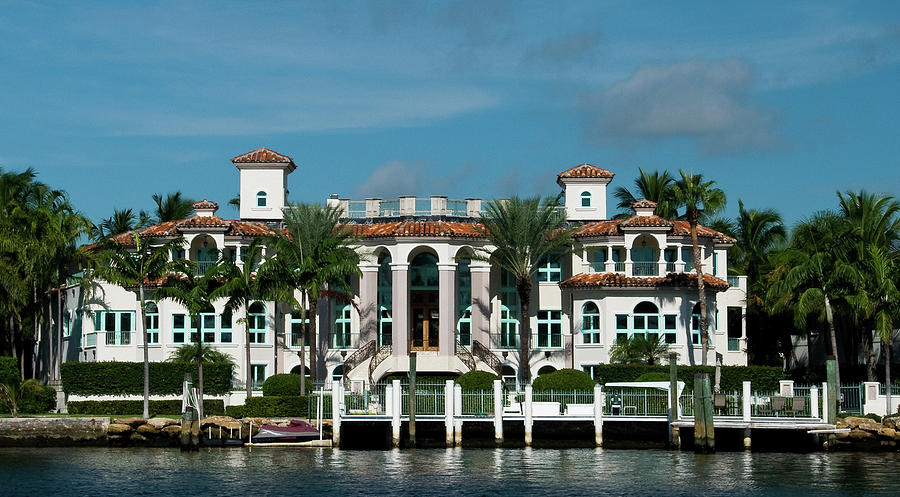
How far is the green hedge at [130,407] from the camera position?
6694 cm

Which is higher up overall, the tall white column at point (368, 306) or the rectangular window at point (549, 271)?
the rectangular window at point (549, 271)

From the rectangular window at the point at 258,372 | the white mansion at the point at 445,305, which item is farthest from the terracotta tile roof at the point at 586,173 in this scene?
the rectangular window at the point at 258,372

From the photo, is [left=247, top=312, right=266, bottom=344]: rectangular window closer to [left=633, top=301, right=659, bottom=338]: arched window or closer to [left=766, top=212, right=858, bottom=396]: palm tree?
[left=633, top=301, right=659, bottom=338]: arched window

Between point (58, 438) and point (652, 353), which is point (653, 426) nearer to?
point (652, 353)

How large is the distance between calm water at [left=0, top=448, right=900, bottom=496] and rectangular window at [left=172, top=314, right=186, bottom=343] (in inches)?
633

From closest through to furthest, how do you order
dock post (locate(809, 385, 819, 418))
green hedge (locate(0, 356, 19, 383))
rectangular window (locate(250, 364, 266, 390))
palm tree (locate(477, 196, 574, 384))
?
dock post (locate(809, 385, 819, 418))
green hedge (locate(0, 356, 19, 383))
palm tree (locate(477, 196, 574, 384))
rectangular window (locate(250, 364, 266, 390))

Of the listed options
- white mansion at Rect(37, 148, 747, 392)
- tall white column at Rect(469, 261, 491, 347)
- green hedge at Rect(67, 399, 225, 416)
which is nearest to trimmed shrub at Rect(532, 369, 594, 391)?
white mansion at Rect(37, 148, 747, 392)

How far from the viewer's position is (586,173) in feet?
266

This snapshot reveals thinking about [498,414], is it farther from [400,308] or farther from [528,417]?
[400,308]

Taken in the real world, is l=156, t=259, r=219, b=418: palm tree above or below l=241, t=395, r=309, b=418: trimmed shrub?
above

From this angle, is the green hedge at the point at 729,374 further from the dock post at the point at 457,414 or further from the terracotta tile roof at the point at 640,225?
the dock post at the point at 457,414

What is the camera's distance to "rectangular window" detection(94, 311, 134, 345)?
245 feet

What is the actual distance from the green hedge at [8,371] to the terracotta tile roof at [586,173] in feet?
103

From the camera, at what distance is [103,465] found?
174 ft
